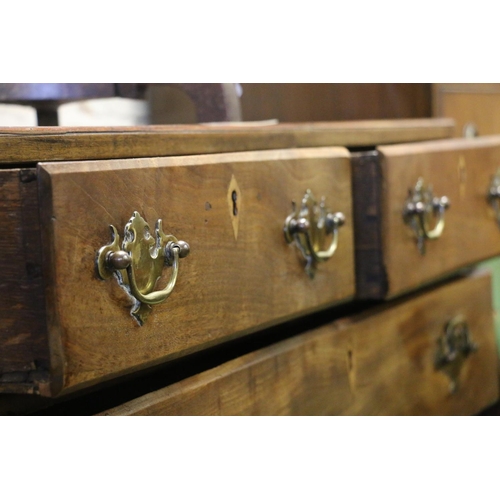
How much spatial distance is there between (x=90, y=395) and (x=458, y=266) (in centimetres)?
57

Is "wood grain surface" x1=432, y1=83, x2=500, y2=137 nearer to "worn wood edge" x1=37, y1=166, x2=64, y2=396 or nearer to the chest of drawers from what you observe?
the chest of drawers

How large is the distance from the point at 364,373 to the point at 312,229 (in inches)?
7.8

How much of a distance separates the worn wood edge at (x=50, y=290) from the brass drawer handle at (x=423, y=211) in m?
0.51

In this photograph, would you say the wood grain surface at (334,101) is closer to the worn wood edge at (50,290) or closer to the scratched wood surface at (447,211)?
the scratched wood surface at (447,211)

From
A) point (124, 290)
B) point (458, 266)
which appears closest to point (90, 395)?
point (124, 290)

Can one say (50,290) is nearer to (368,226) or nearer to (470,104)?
(368,226)

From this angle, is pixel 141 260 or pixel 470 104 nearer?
pixel 141 260

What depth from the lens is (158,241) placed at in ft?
1.92

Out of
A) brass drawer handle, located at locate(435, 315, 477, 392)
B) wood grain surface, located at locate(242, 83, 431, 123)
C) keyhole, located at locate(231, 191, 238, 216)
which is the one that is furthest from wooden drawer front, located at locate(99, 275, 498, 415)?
wood grain surface, located at locate(242, 83, 431, 123)

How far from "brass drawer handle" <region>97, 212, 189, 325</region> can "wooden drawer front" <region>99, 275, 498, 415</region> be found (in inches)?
3.8

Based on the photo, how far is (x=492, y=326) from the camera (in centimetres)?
120

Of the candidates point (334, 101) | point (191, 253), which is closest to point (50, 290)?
point (191, 253)

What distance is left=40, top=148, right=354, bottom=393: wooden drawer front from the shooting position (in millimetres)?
515

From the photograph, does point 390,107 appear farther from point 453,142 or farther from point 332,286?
point 332,286
